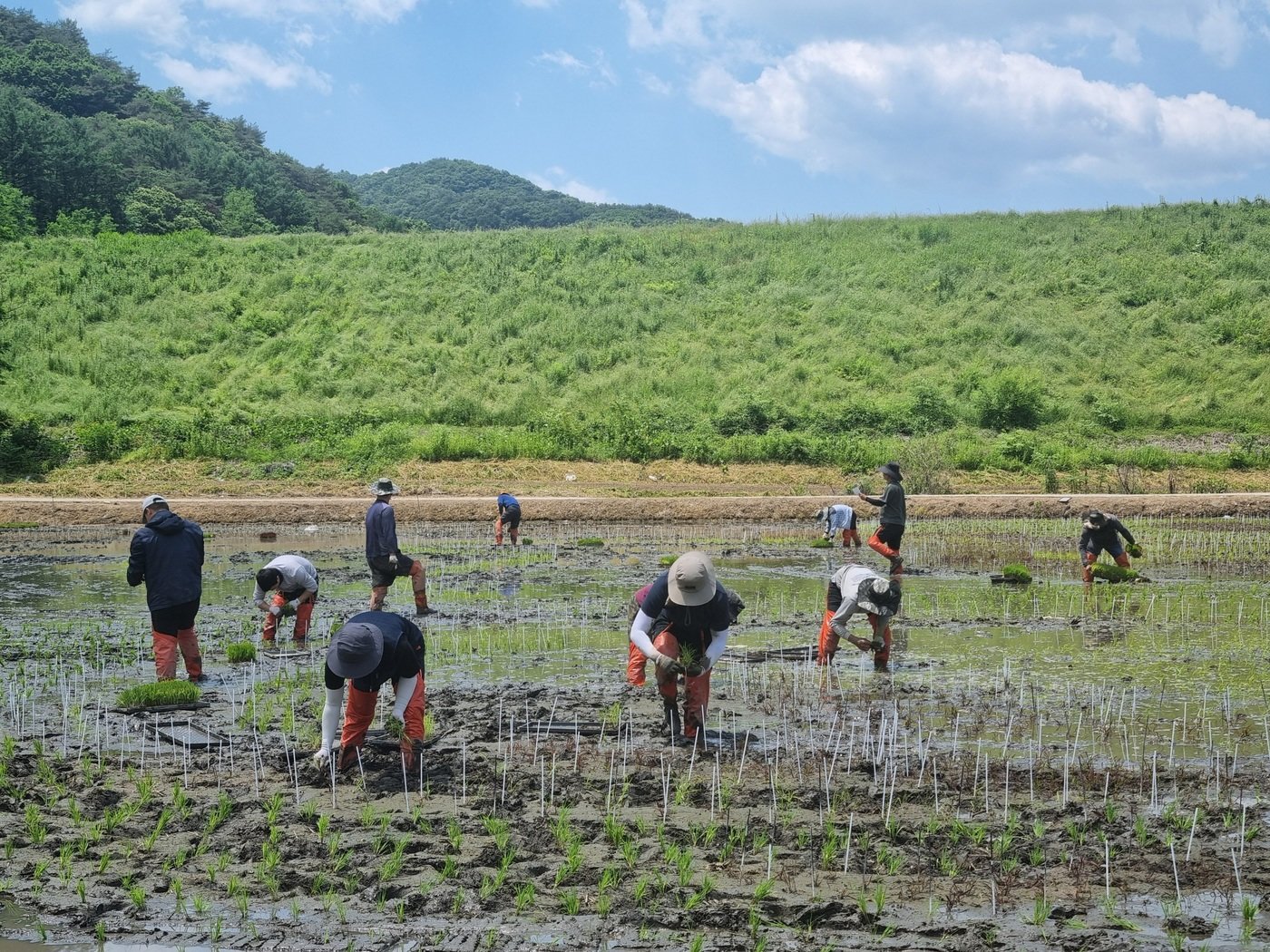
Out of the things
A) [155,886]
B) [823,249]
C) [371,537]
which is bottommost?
[155,886]

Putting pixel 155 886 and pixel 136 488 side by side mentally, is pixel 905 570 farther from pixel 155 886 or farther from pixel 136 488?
pixel 136 488

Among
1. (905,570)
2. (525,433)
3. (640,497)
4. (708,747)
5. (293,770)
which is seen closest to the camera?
(293,770)

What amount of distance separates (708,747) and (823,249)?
2130 inches

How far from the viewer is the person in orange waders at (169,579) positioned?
10.8 meters

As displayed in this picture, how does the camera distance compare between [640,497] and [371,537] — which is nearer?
[371,537]

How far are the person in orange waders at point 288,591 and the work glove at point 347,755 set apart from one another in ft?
15.8

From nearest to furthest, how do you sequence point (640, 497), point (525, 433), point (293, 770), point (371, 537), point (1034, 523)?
1. point (293, 770)
2. point (371, 537)
3. point (1034, 523)
4. point (640, 497)
5. point (525, 433)

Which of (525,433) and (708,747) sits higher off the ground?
(525,433)

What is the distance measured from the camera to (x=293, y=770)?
784 cm

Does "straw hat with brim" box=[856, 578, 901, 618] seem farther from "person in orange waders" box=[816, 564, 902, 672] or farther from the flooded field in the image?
the flooded field

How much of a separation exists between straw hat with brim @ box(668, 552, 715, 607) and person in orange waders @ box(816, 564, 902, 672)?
9.39 ft

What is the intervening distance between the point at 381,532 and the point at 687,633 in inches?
244

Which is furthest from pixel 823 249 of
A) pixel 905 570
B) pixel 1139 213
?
pixel 905 570

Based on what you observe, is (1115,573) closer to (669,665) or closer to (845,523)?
(845,523)
